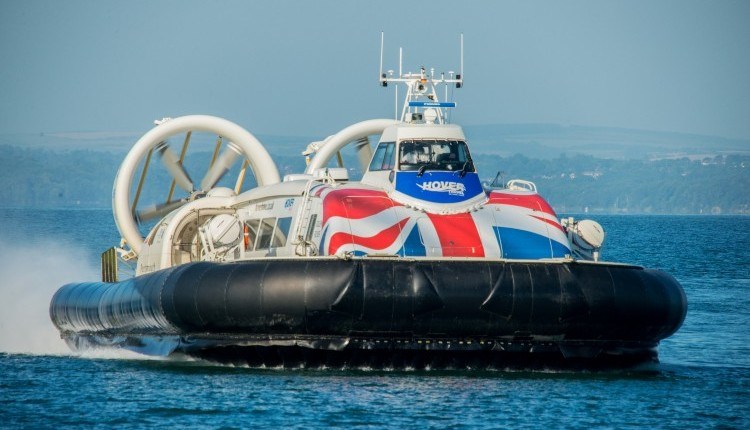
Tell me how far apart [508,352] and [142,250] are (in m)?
6.37

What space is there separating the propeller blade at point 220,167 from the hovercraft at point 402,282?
6.23 feet

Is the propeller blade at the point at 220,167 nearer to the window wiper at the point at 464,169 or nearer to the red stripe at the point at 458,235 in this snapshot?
the window wiper at the point at 464,169

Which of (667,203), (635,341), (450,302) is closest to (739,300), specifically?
(635,341)

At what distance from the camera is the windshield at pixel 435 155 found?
17.2m

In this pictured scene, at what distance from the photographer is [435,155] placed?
17328 mm

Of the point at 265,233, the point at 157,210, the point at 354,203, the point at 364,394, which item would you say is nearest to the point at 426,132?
the point at 354,203

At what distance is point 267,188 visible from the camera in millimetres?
18312

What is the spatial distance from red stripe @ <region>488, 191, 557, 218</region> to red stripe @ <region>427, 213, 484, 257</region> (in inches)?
27.0

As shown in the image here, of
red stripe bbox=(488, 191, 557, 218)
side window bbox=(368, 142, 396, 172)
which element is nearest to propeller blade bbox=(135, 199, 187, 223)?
side window bbox=(368, 142, 396, 172)

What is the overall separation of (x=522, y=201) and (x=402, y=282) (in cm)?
265

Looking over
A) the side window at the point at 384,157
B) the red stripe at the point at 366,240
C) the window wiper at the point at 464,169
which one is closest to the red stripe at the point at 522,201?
the window wiper at the point at 464,169

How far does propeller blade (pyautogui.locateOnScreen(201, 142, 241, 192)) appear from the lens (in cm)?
2052

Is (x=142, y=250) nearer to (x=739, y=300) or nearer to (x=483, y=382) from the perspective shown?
(x=483, y=382)

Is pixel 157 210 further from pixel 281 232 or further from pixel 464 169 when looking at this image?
pixel 464 169
